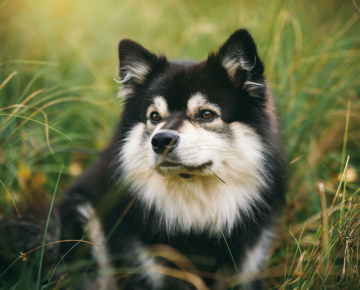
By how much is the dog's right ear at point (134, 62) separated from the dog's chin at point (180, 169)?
89 centimetres

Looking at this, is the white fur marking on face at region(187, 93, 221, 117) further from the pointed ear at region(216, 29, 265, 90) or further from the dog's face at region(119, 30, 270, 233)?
the pointed ear at region(216, 29, 265, 90)

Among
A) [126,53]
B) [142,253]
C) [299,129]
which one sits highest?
[126,53]

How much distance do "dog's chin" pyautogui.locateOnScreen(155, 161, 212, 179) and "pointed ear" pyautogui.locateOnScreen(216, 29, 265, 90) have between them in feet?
2.36

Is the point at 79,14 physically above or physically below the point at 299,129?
above

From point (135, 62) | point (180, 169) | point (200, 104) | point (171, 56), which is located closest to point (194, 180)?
point (180, 169)

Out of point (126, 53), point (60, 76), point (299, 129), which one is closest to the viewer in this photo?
point (126, 53)

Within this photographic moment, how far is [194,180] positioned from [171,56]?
114 inches

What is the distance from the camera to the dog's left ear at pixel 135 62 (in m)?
2.66

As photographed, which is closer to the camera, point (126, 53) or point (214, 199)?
point (214, 199)

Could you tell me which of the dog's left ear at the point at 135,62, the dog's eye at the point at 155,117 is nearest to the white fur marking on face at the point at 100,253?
the dog's eye at the point at 155,117

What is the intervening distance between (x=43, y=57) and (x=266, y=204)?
378cm

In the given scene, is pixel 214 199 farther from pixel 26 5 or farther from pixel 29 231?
pixel 26 5

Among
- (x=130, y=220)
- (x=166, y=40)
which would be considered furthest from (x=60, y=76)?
(x=130, y=220)

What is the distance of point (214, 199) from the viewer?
253 cm
